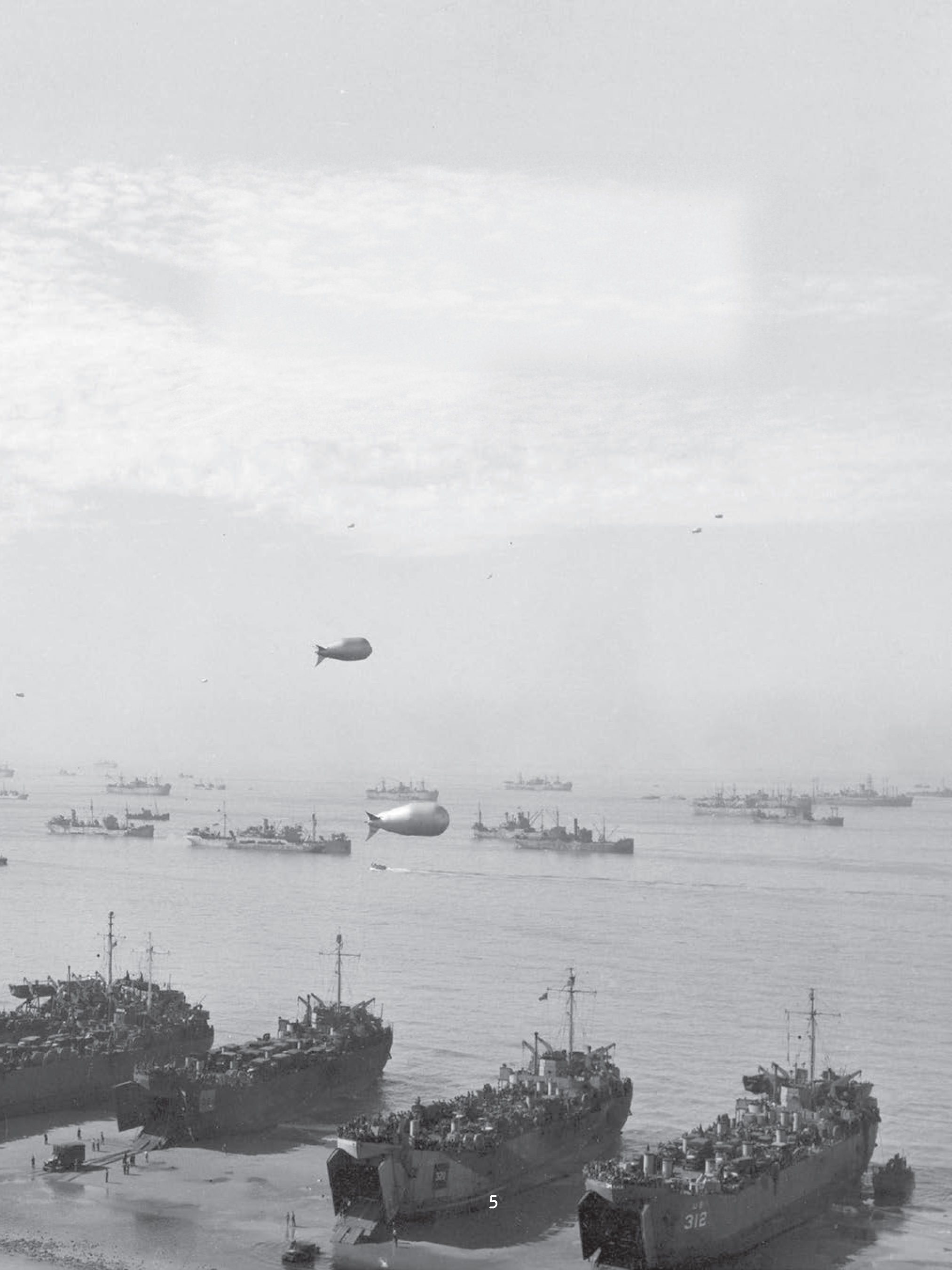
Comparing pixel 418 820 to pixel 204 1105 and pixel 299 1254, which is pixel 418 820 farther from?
pixel 204 1105

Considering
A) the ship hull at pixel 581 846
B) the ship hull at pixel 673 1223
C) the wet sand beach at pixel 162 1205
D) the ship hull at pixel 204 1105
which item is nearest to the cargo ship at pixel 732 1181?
the ship hull at pixel 673 1223

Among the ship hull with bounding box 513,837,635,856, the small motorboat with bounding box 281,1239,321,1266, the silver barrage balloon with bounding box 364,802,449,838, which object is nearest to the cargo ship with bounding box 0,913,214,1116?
the small motorboat with bounding box 281,1239,321,1266

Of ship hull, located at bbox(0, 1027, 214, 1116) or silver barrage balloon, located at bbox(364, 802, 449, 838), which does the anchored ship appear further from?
silver barrage balloon, located at bbox(364, 802, 449, 838)

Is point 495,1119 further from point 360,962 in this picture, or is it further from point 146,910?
point 146,910

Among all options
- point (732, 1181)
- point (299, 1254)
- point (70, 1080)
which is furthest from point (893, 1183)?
point (70, 1080)

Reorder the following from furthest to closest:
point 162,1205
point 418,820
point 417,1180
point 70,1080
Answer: point 70,1080 < point 162,1205 < point 417,1180 < point 418,820
